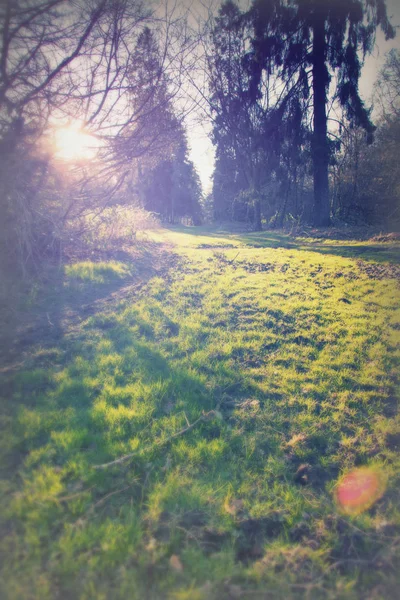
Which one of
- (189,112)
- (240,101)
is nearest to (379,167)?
(240,101)

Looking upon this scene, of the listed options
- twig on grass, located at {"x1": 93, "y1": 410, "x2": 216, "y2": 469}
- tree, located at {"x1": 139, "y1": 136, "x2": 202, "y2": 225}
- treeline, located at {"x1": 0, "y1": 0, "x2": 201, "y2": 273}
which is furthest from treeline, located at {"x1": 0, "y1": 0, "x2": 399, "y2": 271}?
tree, located at {"x1": 139, "y1": 136, "x2": 202, "y2": 225}

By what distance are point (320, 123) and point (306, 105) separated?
1.38m

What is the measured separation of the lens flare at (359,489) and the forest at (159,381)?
14 mm

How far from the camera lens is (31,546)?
172cm

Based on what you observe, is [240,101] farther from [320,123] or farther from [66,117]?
[66,117]

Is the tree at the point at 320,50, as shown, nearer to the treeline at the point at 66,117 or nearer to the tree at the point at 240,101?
the tree at the point at 240,101

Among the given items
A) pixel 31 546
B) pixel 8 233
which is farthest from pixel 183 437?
pixel 8 233

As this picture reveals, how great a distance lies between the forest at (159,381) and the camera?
176 centimetres

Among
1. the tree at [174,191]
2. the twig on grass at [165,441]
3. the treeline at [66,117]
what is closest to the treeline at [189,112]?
the treeline at [66,117]

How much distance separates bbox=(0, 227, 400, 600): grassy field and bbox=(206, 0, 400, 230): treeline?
1346cm

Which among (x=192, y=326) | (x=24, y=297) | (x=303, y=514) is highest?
(x=24, y=297)

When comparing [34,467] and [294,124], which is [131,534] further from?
[294,124]

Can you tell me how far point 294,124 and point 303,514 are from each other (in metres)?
17.9

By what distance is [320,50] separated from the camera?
14.2 m
